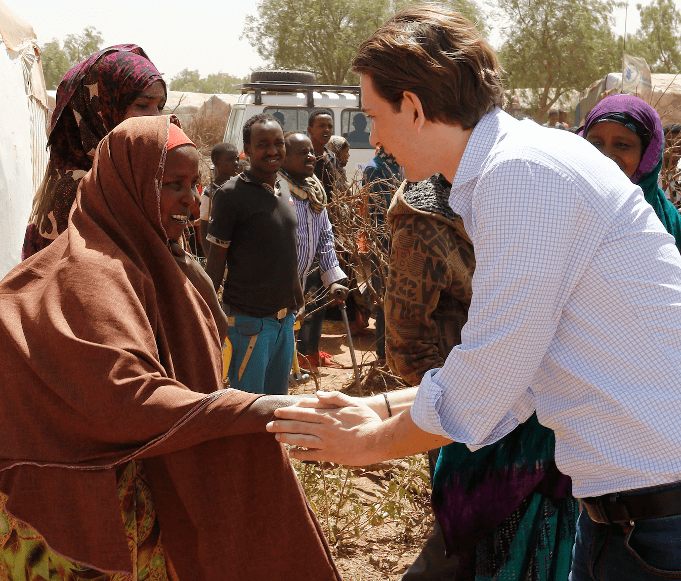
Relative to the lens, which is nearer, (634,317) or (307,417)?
(634,317)

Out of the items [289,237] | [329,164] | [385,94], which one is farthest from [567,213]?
[329,164]

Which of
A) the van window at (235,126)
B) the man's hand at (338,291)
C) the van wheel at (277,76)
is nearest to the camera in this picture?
the man's hand at (338,291)

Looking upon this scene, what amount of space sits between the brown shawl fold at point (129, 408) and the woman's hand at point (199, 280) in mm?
207

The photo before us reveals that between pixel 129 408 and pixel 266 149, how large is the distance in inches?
120

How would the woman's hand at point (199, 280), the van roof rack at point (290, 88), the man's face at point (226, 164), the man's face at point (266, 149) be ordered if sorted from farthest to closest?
the van roof rack at point (290, 88), the man's face at point (226, 164), the man's face at point (266, 149), the woman's hand at point (199, 280)

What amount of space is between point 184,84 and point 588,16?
135 ft

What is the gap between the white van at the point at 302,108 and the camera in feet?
36.8

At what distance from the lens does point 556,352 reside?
168 centimetres

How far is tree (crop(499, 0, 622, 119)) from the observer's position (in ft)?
95.7

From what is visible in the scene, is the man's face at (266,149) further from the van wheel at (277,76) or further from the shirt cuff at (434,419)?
the van wheel at (277,76)

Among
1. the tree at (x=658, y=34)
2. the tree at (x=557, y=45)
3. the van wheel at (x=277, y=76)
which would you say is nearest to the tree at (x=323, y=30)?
the tree at (x=557, y=45)

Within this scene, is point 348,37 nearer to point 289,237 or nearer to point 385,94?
point 289,237

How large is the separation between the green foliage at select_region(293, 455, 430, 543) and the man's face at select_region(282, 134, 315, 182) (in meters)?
2.49

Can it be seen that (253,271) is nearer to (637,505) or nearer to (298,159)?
(298,159)
